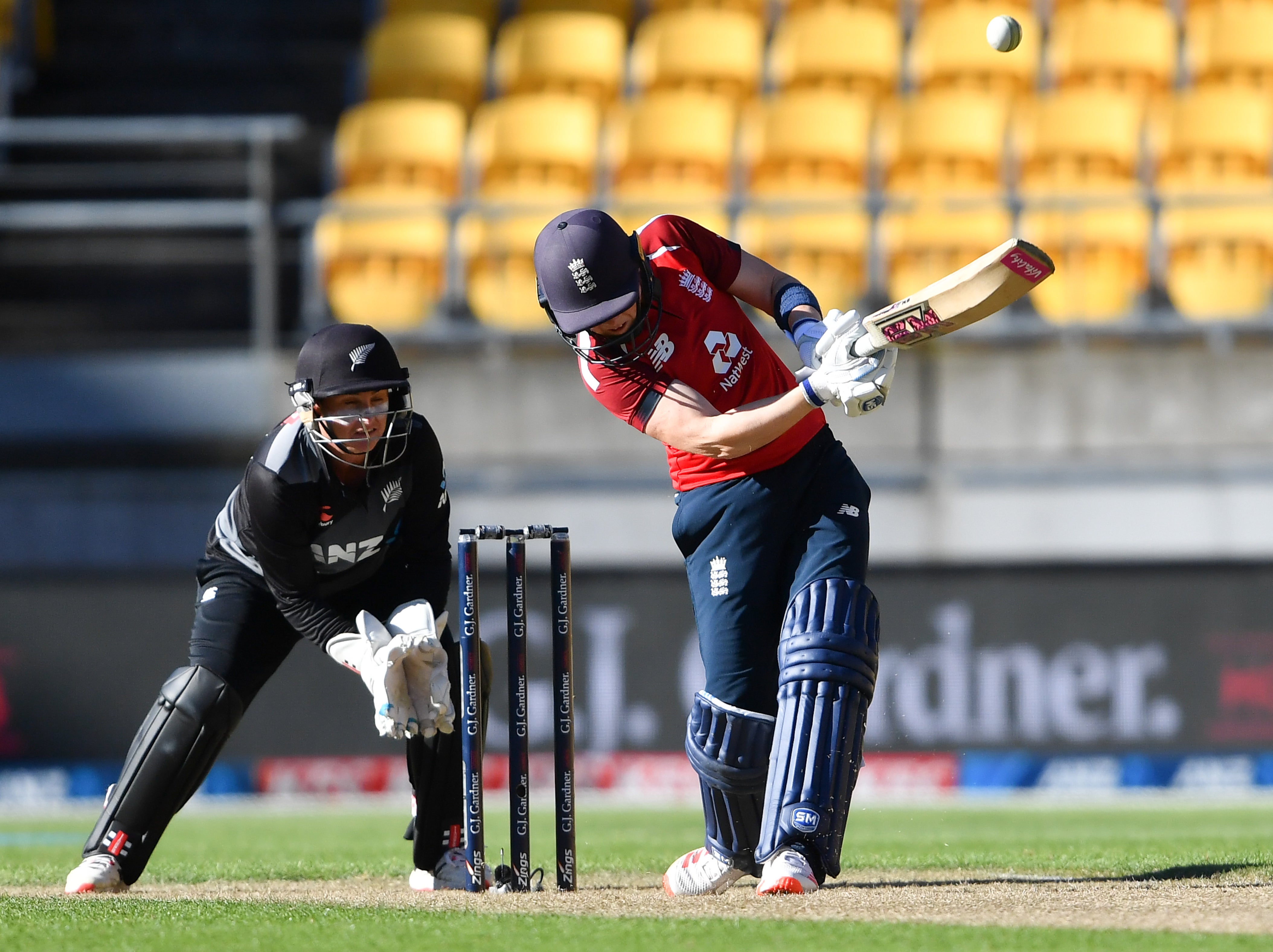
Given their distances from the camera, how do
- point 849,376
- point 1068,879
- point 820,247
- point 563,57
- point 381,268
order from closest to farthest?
point 849,376 < point 1068,879 < point 820,247 < point 381,268 < point 563,57

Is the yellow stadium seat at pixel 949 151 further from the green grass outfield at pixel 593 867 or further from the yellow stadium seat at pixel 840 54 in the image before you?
the green grass outfield at pixel 593 867

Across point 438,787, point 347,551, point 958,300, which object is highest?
point 958,300

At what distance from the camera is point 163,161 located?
14523 millimetres

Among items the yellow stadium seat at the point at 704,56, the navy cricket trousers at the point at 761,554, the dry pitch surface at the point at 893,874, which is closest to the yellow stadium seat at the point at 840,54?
the yellow stadium seat at the point at 704,56

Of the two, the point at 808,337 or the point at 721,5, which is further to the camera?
the point at 721,5

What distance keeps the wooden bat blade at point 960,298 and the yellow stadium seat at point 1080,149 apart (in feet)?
29.1

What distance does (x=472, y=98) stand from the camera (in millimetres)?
15633

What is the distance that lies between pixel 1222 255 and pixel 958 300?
27.0ft

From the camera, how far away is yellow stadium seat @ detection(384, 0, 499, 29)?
627 inches

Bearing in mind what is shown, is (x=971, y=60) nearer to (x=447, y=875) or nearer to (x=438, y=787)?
(x=438, y=787)

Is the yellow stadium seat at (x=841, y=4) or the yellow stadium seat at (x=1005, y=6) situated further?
the yellow stadium seat at (x=841, y=4)

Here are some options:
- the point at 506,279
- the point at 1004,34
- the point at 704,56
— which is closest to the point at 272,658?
the point at 1004,34

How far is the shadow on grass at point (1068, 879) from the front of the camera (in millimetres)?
5855

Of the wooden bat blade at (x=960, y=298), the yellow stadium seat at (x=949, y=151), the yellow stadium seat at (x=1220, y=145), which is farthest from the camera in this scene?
the yellow stadium seat at (x=949, y=151)
